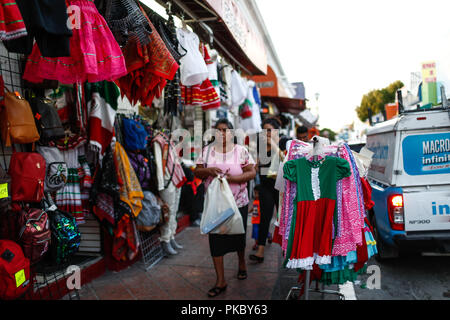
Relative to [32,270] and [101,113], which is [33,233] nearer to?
[32,270]

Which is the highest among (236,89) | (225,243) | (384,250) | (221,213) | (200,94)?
(236,89)

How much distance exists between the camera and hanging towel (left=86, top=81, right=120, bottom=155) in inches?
147

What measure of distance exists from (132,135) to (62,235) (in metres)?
1.94

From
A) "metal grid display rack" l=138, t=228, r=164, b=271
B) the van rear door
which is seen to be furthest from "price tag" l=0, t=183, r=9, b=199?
the van rear door

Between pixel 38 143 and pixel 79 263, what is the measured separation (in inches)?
71.5

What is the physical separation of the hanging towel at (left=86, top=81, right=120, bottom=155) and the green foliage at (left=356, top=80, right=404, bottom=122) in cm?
3355

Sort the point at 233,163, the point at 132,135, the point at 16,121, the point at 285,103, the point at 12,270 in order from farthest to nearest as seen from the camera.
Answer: the point at 285,103 < the point at 132,135 < the point at 233,163 < the point at 16,121 < the point at 12,270

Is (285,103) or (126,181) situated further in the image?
(285,103)

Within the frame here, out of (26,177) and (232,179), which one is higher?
(26,177)

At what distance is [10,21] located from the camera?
1579 millimetres

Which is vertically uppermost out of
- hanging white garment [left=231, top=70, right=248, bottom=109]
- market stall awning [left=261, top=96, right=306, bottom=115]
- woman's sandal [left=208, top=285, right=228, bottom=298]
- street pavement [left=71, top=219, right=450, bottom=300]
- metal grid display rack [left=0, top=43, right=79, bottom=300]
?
market stall awning [left=261, top=96, right=306, bottom=115]

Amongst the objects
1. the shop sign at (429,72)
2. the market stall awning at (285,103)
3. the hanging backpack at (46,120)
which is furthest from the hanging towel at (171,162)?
the shop sign at (429,72)

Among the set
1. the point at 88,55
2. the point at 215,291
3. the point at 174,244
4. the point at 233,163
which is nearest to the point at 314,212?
the point at 233,163

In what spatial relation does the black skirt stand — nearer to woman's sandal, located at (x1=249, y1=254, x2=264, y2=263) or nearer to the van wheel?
woman's sandal, located at (x1=249, y1=254, x2=264, y2=263)
